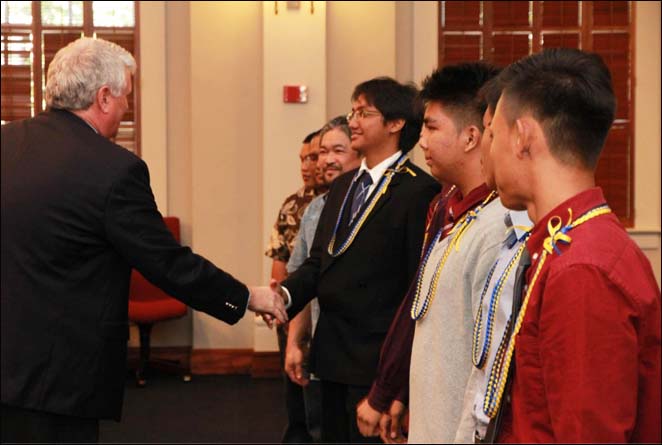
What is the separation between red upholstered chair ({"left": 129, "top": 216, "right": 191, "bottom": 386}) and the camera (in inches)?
266

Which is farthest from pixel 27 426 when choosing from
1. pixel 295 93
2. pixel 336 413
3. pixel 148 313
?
pixel 295 93

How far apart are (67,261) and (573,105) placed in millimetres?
1474

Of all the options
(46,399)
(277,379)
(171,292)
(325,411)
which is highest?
(171,292)

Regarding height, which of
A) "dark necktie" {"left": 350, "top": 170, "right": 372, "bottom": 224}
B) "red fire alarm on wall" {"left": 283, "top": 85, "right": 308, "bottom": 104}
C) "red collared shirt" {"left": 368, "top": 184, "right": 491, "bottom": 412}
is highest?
"red fire alarm on wall" {"left": 283, "top": 85, "right": 308, "bottom": 104}

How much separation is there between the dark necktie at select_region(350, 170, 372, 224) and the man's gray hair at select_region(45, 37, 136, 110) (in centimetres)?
87

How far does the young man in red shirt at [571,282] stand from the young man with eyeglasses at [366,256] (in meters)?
1.35

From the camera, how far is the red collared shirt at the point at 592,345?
4.88 ft

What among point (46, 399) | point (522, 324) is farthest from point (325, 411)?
point (522, 324)

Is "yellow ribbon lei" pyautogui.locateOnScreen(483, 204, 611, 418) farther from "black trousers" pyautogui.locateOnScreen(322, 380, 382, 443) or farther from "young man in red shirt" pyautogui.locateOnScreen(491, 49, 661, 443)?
"black trousers" pyautogui.locateOnScreen(322, 380, 382, 443)

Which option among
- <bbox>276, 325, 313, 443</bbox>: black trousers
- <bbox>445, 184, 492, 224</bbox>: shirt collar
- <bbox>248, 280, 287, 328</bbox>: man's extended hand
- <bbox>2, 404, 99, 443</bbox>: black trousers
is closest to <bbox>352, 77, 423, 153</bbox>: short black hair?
<bbox>248, 280, 287, 328</bbox>: man's extended hand

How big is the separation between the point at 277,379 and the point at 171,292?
166 inches

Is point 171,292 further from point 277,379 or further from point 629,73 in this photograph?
point 629,73

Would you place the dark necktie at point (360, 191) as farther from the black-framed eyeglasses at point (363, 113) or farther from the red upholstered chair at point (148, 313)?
the red upholstered chair at point (148, 313)

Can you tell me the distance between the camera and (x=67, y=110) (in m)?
2.81
